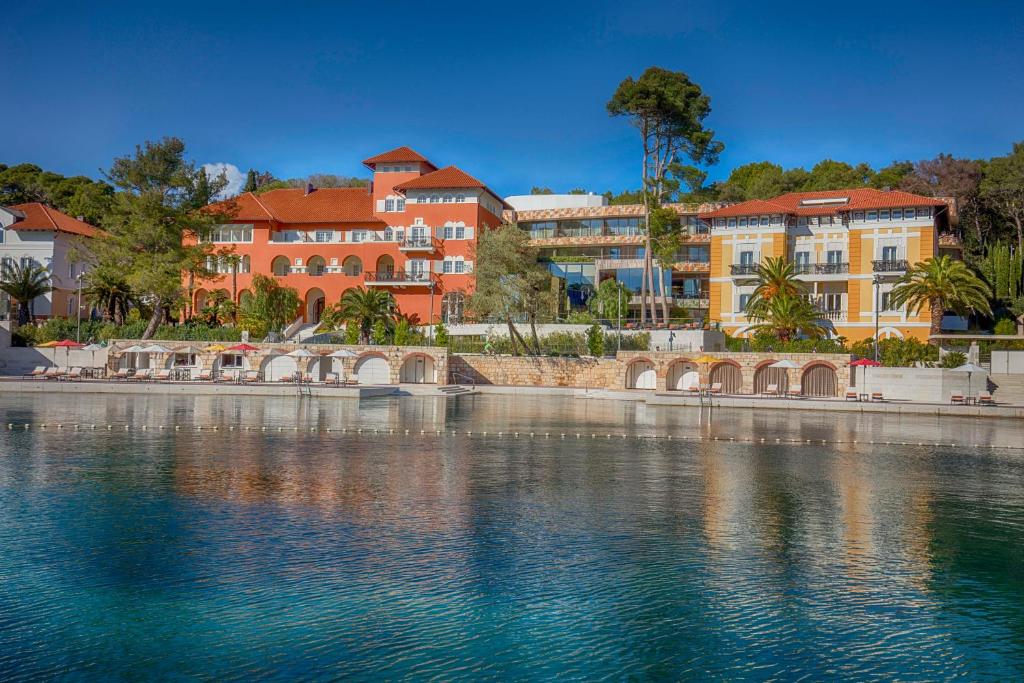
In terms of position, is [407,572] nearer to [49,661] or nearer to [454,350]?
[49,661]

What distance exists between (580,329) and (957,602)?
41040 millimetres

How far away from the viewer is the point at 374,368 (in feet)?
161

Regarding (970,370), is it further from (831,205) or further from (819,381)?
(831,205)

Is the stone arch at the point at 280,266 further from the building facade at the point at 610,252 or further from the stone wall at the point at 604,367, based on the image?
the stone wall at the point at 604,367

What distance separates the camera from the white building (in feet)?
196

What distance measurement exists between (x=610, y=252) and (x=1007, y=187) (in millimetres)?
26570

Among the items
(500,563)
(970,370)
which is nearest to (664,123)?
(970,370)

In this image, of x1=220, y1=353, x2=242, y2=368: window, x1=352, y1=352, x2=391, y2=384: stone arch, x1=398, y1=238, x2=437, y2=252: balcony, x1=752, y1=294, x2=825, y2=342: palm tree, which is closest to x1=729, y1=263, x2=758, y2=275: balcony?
x1=752, y1=294, x2=825, y2=342: palm tree

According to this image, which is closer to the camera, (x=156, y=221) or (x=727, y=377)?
(x=727, y=377)

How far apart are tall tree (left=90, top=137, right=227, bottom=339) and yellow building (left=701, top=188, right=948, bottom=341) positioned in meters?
30.8

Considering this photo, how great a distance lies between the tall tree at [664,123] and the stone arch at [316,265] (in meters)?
22.4

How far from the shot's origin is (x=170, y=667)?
9.05 m

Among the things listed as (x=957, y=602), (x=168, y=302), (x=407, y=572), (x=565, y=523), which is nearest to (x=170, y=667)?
(x=407, y=572)

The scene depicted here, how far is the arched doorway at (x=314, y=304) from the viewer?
205ft
